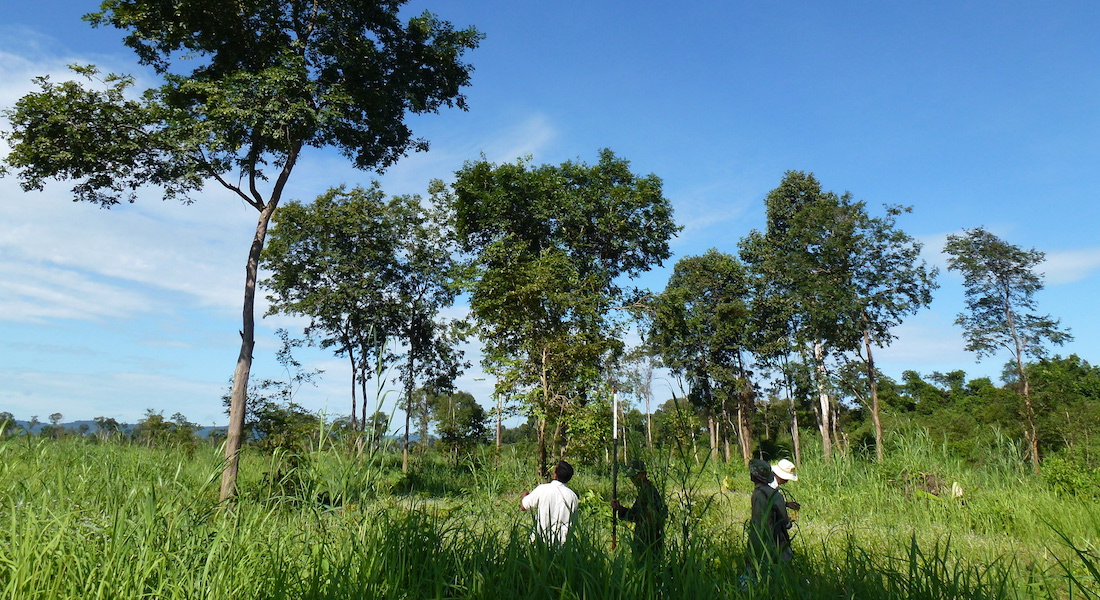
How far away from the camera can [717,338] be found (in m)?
36.9

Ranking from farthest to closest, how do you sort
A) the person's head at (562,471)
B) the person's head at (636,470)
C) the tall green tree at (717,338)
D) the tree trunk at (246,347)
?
1. the tall green tree at (717,338)
2. the tree trunk at (246,347)
3. the person's head at (562,471)
4. the person's head at (636,470)

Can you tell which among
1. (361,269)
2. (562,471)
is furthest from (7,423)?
(361,269)

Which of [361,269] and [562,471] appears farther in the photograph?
[361,269]

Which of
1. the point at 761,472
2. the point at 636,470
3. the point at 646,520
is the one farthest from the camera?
the point at 761,472

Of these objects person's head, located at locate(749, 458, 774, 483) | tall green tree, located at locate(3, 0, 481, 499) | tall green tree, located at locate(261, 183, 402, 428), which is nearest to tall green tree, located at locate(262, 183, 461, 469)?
tall green tree, located at locate(261, 183, 402, 428)

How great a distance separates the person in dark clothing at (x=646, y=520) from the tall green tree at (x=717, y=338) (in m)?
31.5

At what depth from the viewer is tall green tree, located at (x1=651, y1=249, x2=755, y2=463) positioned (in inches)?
1428

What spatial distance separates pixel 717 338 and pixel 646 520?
34.7 metres

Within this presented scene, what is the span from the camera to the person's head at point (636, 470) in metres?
4.07

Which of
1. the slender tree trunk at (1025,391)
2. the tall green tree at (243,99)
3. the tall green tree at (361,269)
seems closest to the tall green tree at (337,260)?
the tall green tree at (361,269)

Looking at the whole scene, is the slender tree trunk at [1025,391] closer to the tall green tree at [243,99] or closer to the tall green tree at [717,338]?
the tall green tree at [717,338]

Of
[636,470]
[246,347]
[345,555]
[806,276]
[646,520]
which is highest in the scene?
[806,276]

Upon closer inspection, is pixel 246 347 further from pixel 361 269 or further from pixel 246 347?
pixel 361 269

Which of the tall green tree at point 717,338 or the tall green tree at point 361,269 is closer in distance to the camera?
the tall green tree at point 361,269
